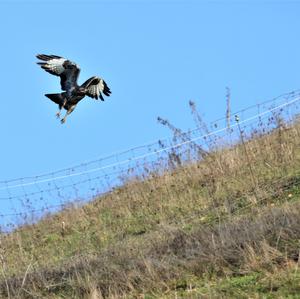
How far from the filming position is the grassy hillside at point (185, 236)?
743 cm

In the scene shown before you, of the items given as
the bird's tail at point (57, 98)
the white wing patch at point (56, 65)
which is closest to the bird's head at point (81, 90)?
the bird's tail at point (57, 98)

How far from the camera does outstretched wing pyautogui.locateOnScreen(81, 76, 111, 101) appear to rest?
11.0 metres

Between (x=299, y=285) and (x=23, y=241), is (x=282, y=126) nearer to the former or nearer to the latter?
(x=23, y=241)

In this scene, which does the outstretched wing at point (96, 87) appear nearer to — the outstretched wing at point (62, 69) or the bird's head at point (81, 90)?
the bird's head at point (81, 90)

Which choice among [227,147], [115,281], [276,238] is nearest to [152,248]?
[115,281]

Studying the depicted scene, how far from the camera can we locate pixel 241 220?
8.95 m

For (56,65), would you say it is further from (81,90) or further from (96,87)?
(96,87)

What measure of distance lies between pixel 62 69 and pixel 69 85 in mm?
263

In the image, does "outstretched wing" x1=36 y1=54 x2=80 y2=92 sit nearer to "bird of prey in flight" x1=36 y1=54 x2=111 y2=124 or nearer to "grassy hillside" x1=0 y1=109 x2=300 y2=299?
"bird of prey in flight" x1=36 y1=54 x2=111 y2=124

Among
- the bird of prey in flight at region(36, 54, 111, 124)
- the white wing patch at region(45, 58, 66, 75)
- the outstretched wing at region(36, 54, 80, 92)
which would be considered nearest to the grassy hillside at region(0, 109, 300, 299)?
the bird of prey in flight at region(36, 54, 111, 124)

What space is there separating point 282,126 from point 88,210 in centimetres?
420

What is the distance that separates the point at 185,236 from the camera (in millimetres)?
8867

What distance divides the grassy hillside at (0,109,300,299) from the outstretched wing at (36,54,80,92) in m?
2.34

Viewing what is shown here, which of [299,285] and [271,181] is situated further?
[271,181]
